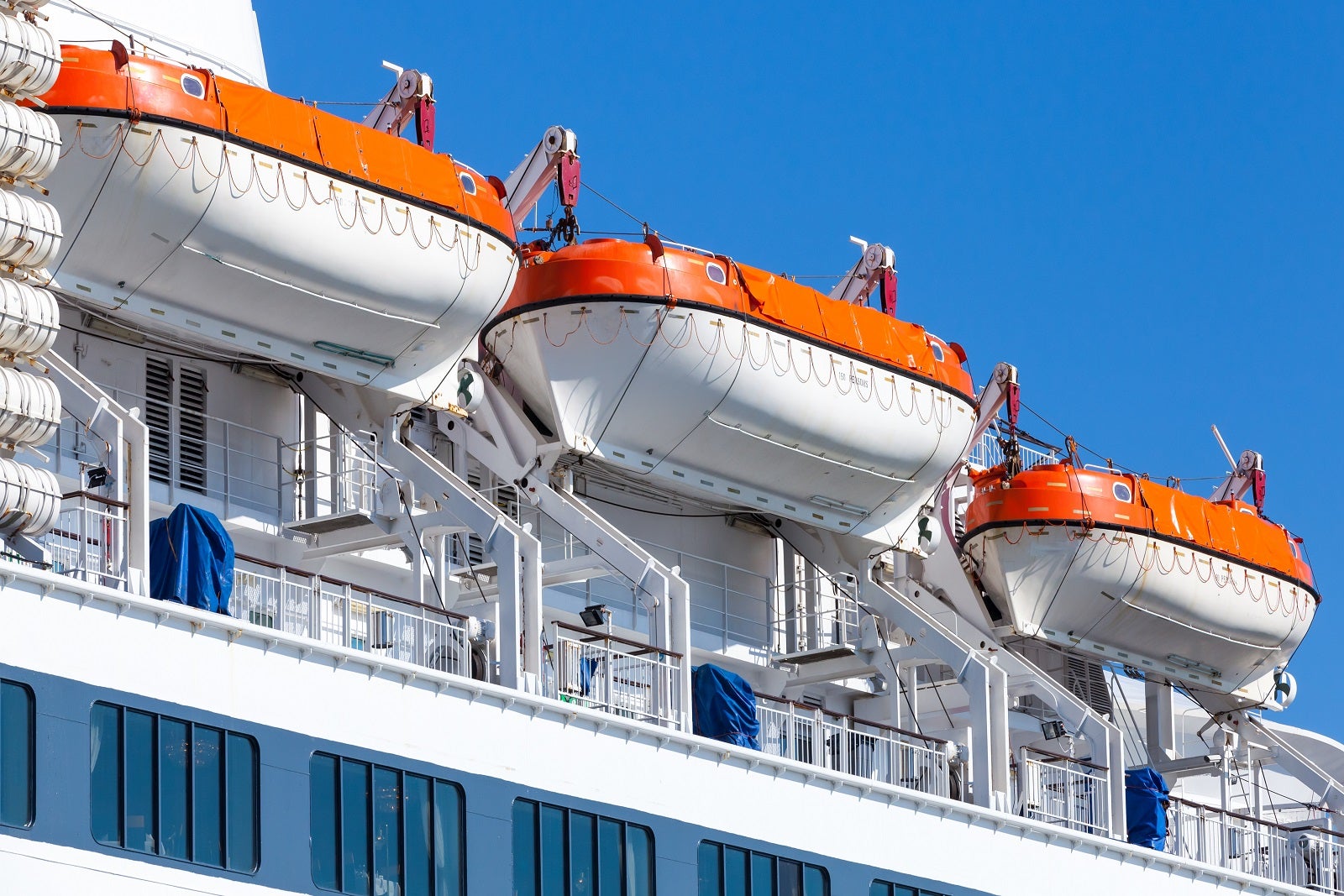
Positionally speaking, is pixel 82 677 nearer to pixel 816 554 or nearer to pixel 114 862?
pixel 114 862

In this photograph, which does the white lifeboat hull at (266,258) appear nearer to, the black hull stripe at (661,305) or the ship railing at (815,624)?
the black hull stripe at (661,305)

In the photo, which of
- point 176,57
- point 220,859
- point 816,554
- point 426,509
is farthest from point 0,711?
point 816,554

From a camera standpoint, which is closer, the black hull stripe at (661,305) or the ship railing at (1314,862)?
the black hull stripe at (661,305)

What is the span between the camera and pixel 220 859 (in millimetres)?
22922

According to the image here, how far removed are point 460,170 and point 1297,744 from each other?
77.1 ft

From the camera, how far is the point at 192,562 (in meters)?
24.3

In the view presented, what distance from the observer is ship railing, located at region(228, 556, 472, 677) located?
2559 centimetres

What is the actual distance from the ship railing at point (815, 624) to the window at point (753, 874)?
648 cm

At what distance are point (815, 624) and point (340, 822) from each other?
1256 centimetres

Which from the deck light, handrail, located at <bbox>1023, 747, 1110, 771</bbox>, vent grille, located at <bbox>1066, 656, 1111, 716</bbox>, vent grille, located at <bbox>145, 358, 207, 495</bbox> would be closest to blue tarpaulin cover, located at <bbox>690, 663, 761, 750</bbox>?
the deck light

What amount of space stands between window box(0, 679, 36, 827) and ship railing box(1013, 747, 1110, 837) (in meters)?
15.1

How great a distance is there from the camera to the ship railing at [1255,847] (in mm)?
34781

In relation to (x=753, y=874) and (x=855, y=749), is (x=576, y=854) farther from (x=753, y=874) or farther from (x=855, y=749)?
(x=855, y=749)

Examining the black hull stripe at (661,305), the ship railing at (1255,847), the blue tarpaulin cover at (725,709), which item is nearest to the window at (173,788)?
the blue tarpaulin cover at (725,709)
